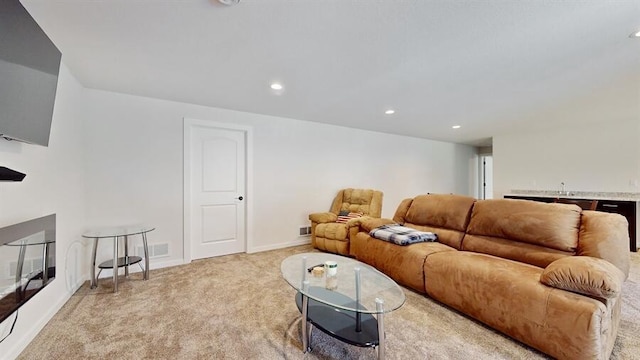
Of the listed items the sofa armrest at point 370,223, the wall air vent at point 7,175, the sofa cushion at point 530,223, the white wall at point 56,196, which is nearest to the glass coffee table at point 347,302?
the sofa armrest at point 370,223

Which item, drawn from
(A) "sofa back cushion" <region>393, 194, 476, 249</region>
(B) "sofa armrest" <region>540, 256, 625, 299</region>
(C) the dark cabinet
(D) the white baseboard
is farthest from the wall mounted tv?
(C) the dark cabinet

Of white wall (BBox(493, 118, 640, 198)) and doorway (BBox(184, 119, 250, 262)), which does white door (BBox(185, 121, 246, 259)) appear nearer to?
doorway (BBox(184, 119, 250, 262))

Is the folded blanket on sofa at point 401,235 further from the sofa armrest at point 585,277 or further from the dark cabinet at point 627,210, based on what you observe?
the dark cabinet at point 627,210

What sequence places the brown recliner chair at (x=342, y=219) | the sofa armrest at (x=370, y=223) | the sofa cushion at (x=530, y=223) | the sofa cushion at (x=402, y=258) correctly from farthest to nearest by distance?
the brown recliner chair at (x=342, y=219) < the sofa armrest at (x=370, y=223) < the sofa cushion at (x=402, y=258) < the sofa cushion at (x=530, y=223)

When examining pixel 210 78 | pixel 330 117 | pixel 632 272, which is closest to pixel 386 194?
pixel 330 117

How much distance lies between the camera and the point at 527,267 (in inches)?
82.3

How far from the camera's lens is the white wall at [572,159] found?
14.6 ft


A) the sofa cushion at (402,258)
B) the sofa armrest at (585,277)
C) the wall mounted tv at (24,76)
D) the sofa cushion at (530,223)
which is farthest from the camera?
the sofa cushion at (402,258)

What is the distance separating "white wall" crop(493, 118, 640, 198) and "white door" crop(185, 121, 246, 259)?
574 cm

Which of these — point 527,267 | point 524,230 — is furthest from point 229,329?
point 524,230

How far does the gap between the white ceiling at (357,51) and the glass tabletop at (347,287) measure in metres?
1.77

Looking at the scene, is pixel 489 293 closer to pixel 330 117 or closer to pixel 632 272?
pixel 632 272

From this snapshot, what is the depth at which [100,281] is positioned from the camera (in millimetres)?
2900

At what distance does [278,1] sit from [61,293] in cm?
304
